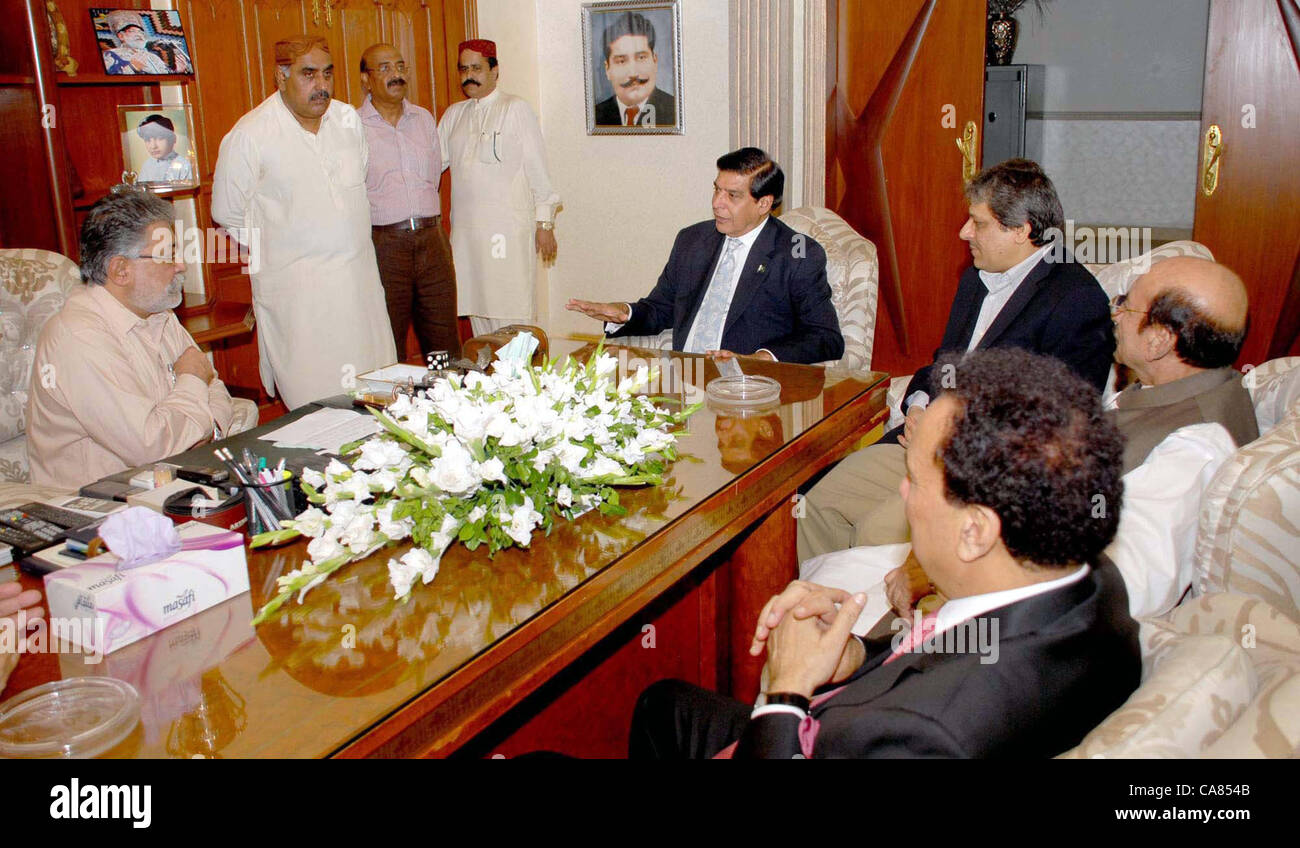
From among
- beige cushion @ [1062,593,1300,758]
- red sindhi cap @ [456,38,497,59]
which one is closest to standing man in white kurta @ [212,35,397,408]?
red sindhi cap @ [456,38,497,59]

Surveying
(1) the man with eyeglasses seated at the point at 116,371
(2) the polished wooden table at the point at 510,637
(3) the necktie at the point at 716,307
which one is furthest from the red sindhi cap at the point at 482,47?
(2) the polished wooden table at the point at 510,637

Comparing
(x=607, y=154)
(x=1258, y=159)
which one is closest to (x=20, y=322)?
(x=607, y=154)

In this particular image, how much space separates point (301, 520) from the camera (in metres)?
1.68

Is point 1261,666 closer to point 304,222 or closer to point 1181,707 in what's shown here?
point 1181,707

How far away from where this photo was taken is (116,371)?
2.52 meters

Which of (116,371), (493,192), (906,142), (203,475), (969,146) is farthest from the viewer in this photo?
(493,192)

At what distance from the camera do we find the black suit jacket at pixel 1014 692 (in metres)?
1.21

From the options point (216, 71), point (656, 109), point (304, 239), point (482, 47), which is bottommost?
point (304, 239)

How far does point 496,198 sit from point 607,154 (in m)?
0.82

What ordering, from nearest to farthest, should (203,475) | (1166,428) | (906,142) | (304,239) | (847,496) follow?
(203,475), (1166,428), (847,496), (304,239), (906,142)

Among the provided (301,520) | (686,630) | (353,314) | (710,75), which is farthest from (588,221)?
(301,520)

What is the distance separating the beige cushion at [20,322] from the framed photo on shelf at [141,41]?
95cm

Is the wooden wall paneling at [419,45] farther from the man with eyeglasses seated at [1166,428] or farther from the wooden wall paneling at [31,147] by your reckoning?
the man with eyeglasses seated at [1166,428]
